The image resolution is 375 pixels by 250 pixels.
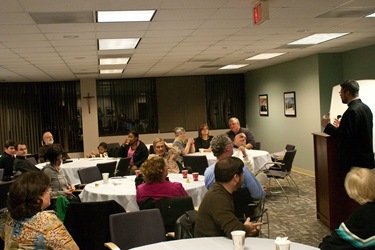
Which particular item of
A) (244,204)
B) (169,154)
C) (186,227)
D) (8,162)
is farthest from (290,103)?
(186,227)

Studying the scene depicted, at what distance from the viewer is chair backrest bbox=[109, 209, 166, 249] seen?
3.36 m

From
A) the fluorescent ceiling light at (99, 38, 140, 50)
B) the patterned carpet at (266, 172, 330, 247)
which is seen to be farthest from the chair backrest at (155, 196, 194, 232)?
the fluorescent ceiling light at (99, 38, 140, 50)

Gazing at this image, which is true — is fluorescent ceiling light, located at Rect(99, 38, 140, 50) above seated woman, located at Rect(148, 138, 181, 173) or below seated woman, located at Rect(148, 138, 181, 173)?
above

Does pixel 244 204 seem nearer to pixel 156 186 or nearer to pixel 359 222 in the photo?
pixel 156 186

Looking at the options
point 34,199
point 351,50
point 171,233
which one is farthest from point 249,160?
point 351,50

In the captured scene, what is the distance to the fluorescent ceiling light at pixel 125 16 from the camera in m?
4.88

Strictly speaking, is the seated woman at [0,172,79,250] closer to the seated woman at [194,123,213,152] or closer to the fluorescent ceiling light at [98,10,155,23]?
the fluorescent ceiling light at [98,10,155,23]

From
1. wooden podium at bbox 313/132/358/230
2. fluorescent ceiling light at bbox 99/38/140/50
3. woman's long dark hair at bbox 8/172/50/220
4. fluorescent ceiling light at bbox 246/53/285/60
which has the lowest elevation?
wooden podium at bbox 313/132/358/230

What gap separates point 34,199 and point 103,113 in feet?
39.2

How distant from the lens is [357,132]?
4848 millimetres

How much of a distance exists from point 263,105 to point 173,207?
973cm

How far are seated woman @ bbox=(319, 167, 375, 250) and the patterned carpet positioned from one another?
2.54 meters

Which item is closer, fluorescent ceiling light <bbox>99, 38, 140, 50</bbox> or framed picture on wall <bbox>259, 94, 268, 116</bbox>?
fluorescent ceiling light <bbox>99, 38, 140, 50</bbox>

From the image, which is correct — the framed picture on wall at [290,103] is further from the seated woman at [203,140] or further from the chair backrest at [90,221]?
the chair backrest at [90,221]
